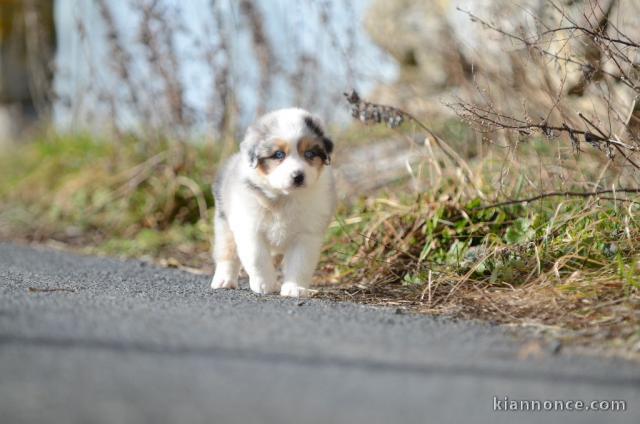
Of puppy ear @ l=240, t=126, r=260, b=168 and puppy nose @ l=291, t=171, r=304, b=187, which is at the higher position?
puppy ear @ l=240, t=126, r=260, b=168

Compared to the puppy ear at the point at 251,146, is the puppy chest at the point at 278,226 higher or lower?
lower

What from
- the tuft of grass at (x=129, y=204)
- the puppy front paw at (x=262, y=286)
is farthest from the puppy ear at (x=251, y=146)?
the tuft of grass at (x=129, y=204)

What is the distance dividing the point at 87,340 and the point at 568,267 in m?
2.58

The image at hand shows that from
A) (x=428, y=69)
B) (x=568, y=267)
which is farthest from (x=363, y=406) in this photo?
(x=428, y=69)

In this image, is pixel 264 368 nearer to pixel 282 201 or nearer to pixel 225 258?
pixel 282 201

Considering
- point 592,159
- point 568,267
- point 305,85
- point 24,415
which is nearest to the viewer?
point 24,415

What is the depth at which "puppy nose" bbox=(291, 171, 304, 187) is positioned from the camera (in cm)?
426

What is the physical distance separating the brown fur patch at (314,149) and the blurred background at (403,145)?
372 millimetres

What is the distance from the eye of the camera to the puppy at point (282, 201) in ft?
14.5

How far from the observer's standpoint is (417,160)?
6840 mm

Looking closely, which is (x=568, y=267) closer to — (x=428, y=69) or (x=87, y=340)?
(x=87, y=340)

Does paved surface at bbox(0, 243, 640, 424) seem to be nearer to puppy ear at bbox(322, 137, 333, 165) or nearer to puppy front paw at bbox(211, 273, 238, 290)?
puppy front paw at bbox(211, 273, 238, 290)

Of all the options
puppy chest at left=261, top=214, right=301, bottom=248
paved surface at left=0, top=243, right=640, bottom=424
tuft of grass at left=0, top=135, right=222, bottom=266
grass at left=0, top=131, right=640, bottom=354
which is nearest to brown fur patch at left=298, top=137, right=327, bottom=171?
puppy chest at left=261, top=214, right=301, bottom=248

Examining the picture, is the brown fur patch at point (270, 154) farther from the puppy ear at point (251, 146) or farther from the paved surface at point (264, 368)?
the paved surface at point (264, 368)
